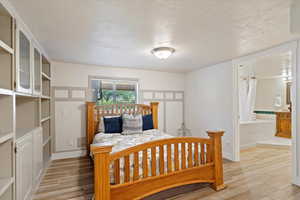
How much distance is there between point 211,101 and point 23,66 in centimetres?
381

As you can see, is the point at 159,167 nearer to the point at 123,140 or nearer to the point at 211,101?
the point at 123,140

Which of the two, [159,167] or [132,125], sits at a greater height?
[132,125]

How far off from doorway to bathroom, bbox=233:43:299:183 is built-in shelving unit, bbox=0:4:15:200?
3693 millimetres

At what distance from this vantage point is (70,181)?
98.9 inches

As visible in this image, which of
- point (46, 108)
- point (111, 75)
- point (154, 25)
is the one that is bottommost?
point (46, 108)

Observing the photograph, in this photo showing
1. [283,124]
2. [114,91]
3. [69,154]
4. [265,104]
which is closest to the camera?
[69,154]

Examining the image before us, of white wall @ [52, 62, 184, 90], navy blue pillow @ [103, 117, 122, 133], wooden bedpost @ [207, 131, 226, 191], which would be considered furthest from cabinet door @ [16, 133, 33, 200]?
wooden bedpost @ [207, 131, 226, 191]

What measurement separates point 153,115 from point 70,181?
233 centimetres

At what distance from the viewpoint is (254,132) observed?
445 centimetres

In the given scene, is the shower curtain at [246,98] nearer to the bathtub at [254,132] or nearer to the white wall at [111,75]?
the bathtub at [254,132]

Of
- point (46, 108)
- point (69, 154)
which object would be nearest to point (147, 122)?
point (69, 154)

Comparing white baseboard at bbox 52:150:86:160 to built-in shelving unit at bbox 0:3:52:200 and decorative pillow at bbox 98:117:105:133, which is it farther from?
built-in shelving unit at bbox 0:3:52:200

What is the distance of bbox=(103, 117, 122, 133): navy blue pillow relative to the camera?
339 centimetres

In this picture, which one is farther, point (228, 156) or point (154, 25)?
point (228, 156)
